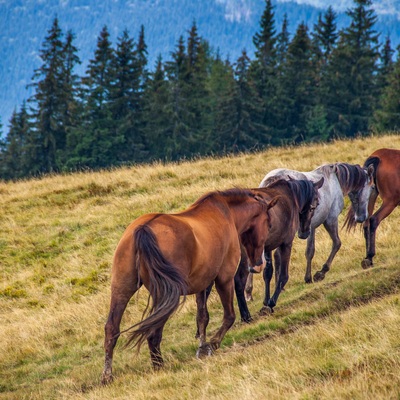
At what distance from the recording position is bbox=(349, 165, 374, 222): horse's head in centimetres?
1114

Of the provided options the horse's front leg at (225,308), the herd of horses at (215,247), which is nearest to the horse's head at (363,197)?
the herd of horses at (215,247)

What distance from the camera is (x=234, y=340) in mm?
7324

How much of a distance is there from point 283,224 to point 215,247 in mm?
2457

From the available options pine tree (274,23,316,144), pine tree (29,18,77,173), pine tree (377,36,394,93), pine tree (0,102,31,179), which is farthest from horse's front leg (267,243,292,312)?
pine tree (377,36,394,93)

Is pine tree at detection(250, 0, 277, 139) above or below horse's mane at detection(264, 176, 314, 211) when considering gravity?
above

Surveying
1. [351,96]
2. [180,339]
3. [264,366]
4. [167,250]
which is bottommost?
[180,339]

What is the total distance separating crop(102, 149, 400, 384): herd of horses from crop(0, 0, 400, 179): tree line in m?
33.9

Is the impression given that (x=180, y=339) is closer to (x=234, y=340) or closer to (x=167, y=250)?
(x=234, y=340)

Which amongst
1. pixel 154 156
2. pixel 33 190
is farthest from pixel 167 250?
pixel 154 156

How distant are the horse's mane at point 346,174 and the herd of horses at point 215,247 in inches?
0.8

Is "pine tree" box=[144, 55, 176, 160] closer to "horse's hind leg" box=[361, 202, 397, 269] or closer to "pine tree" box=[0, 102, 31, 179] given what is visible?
"pine tree" box=[0, 102, 31, 179]

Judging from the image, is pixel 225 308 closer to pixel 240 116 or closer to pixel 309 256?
pixel 309 256

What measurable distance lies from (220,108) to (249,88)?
117 inches

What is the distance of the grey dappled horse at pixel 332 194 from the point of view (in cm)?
1035
